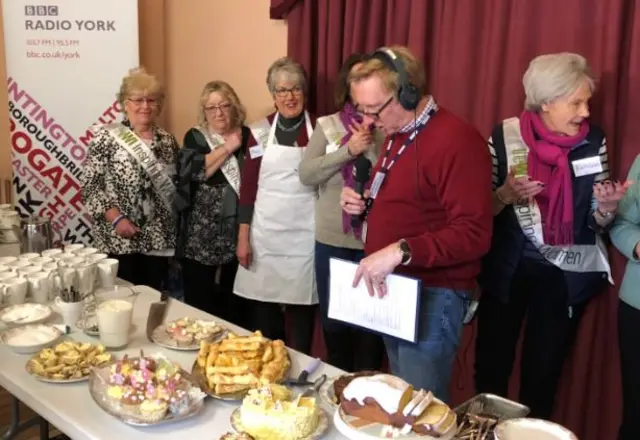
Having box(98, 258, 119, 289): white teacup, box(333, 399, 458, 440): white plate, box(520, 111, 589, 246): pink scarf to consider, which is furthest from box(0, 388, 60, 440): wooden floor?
box(520, 111, 589, 246): pink scarf

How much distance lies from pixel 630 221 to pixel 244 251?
4.79 feet

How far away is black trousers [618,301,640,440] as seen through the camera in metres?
1.98

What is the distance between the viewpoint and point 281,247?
2.74 m

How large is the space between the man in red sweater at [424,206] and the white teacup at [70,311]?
746mm

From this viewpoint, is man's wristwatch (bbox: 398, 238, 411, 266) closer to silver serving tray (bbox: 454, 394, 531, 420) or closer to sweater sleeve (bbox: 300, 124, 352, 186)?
silver serving tray (bbox: 454, 394, 531, 420)

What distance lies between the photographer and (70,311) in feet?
5.88

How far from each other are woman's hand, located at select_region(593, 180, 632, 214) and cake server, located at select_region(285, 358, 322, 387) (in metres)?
0.99

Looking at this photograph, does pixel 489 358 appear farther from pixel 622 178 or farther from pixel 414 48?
pixel 414 48

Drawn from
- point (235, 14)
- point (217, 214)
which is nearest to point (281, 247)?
point (217, 214)

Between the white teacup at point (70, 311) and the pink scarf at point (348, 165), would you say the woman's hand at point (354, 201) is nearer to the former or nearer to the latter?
the pink scarf at point (348, 165)

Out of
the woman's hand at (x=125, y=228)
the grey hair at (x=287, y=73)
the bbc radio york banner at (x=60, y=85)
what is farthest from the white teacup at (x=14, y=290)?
the bbc radio york banner at (x=60, y=85)

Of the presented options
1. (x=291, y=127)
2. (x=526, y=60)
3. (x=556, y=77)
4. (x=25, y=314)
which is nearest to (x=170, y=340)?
(x=25, y=314)

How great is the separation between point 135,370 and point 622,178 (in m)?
1.63

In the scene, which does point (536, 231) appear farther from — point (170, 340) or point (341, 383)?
point (170, 340)
